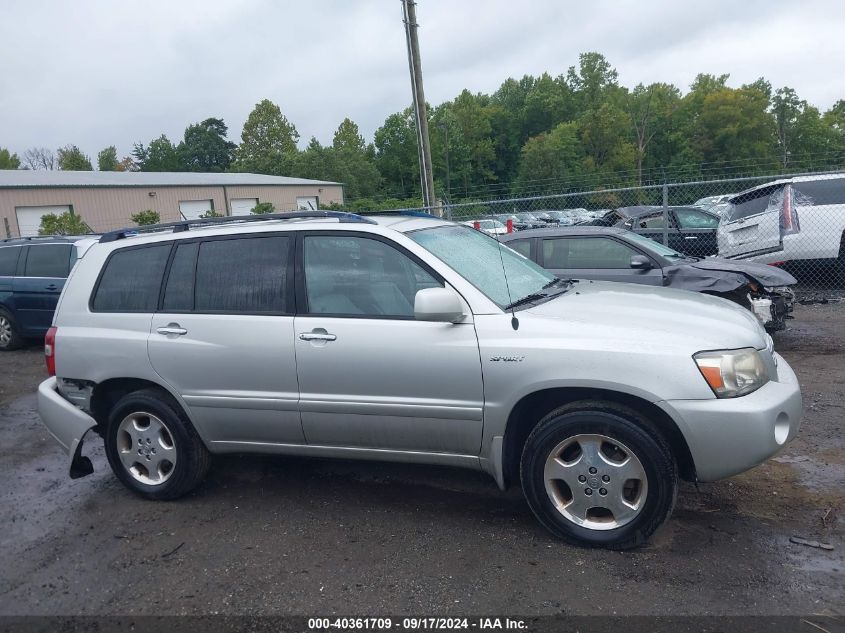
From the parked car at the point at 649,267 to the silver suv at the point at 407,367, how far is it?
3.19 m

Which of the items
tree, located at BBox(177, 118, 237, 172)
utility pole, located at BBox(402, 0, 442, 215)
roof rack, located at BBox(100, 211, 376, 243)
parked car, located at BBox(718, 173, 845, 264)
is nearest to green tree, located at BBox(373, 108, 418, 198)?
tree, located at BBox(177, 118, 237, 172)

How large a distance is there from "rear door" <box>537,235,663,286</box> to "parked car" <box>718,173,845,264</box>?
4170mm

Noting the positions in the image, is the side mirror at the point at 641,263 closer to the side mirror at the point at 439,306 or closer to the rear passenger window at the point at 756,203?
the rear passenger window at the point at 756,203

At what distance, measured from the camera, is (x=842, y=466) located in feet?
14.7

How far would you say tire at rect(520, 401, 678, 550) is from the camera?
11.2 ft

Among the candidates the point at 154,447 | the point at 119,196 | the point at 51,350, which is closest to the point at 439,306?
the point at 154,447

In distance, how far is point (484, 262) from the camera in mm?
4332

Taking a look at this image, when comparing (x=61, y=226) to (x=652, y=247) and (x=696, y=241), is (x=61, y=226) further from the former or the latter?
(x=652, y=247)

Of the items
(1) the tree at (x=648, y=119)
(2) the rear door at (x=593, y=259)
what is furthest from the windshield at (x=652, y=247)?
(1) the tree at (x=648, y=119)

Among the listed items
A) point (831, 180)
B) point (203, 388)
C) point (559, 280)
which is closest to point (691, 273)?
point (559, 280)

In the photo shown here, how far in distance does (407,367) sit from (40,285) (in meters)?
8.68

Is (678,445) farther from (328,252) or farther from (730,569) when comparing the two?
(328,252)

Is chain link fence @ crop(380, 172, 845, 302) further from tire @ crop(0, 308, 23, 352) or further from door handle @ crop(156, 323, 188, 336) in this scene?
tire @ crop(0, 308, 23, 352)

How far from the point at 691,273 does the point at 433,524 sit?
499 centimetres
